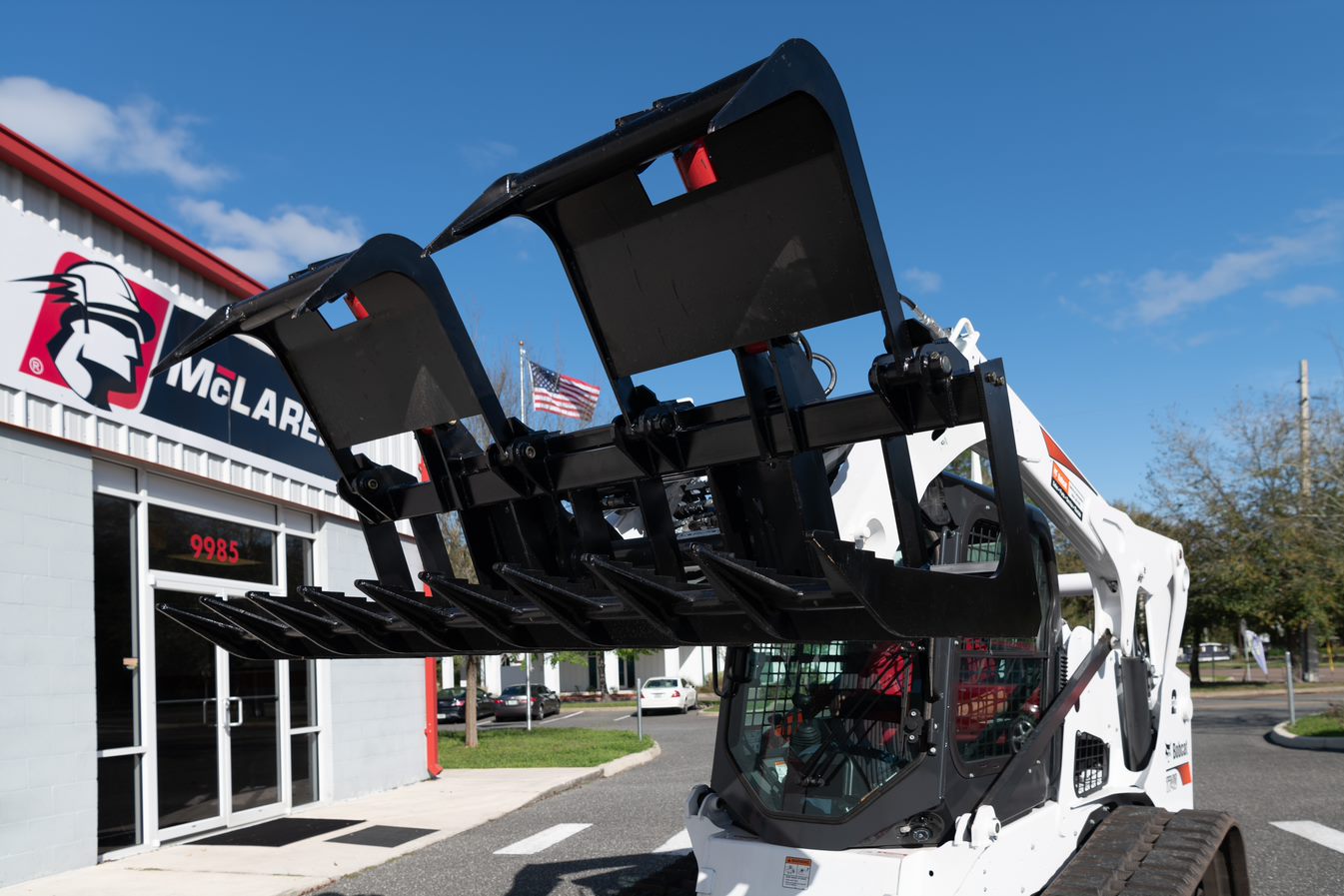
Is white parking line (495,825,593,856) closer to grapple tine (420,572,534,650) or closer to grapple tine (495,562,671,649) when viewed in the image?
grapple tine (420,572,534,650)

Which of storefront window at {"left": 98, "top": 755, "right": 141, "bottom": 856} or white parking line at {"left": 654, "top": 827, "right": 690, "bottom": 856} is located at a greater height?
storefront window at {"left": 98, "top": 755, "right": 141, "bottom": 856}

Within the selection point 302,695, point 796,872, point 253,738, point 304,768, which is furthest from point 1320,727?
point 796,872

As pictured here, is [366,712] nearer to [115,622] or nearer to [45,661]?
[115,622]

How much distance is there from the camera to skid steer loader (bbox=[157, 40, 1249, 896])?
3.03 meters

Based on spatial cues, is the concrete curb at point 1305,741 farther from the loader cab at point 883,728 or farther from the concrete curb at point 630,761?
the loader cab at point 883,728

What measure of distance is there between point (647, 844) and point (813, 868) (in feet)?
20.9

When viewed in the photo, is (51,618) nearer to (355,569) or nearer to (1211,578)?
(355,569)

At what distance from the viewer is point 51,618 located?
9367mm

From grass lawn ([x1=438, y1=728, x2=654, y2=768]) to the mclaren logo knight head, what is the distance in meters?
9.64

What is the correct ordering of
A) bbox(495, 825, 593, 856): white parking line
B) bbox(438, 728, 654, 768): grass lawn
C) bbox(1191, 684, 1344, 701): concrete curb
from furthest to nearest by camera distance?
bbox(1191, 684, 1344, 701): concrete curb
bbox(438, 728, 654, 768): grass lawn
bbox(495, 825, 593, 856): white parking line

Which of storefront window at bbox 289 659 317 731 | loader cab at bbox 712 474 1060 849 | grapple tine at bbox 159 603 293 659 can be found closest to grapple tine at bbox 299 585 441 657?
grapple tine at bbox 159 603 293 659

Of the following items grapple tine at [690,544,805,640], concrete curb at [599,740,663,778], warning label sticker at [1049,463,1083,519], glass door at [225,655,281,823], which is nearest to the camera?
grapple tine at [690,544,805,640]

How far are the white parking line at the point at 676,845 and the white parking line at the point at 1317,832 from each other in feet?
17.3

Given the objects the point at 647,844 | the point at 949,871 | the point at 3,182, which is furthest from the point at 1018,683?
the point at 3,182
